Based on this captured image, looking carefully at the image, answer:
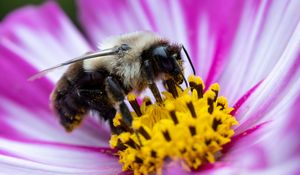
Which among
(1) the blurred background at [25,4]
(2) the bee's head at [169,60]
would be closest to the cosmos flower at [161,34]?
(2) the bee's head at [169,60]

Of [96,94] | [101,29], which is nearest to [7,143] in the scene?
[96,94]

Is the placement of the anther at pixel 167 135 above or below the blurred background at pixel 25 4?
below

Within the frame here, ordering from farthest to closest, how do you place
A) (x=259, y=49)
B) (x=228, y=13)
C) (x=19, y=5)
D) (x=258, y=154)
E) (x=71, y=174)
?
1. (x=19, y=5)
2. (x=228, y=13)
3. (x=259, y=49)
4. (x=71, y=174)
5. (x=258, y=154)

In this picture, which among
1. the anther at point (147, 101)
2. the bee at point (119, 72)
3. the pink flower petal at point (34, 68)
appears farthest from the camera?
the pink flower petal at point (34, 68)

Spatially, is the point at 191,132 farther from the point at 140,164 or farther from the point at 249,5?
the point at 249,5

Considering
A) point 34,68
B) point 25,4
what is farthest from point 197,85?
point 25,4

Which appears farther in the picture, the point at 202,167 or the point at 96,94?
the point at 96,94

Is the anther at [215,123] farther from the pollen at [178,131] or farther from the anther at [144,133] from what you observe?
the anther at [144,133]

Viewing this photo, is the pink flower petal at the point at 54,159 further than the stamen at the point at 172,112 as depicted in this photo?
Yes
